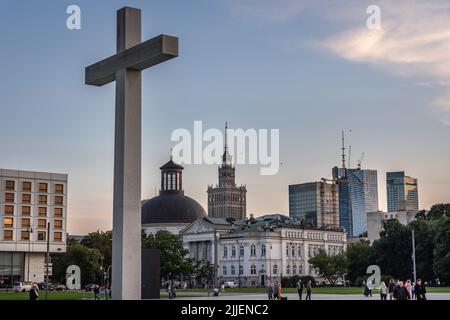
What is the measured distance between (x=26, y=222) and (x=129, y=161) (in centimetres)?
9825

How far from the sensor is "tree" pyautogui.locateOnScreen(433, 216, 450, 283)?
100650mm

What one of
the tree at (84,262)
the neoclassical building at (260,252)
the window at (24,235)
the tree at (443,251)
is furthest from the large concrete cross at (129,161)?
the neoclassical building at (260,252)

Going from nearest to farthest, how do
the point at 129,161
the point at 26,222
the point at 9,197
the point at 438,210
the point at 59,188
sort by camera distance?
the point at 129,161 → the point at 9,197 → the point at 26,222 → the point at 59,188 → the point at 438,210

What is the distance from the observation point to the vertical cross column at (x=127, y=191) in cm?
2634

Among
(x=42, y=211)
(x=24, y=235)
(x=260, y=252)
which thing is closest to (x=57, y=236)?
(x=42, y=211)

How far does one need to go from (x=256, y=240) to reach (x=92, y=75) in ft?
530

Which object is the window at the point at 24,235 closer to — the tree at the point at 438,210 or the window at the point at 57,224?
the window at the point at 57,224

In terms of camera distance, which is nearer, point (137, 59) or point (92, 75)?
point (137, 59)

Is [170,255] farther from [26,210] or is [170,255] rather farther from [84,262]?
[26,210]

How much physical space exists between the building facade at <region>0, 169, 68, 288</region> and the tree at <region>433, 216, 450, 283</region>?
194 ft

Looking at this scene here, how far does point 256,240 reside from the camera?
188 metres

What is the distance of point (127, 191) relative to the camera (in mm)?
26531
